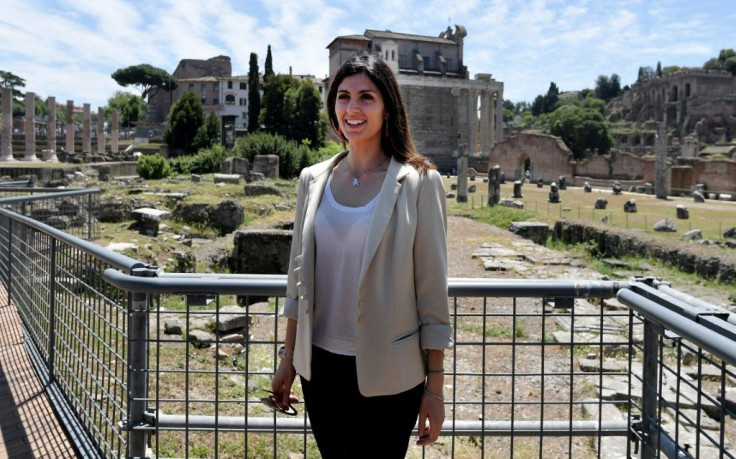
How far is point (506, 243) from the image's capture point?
1576cm

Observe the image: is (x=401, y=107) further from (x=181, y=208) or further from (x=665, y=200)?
(x=665, y=200)

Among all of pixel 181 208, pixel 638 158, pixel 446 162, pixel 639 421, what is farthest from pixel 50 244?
pixel 446 162

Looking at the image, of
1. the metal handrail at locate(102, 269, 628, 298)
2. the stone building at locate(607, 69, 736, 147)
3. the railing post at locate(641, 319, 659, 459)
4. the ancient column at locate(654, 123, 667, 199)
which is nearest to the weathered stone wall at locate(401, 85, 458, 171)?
the stone building at locate(607, 69, 736, 147)

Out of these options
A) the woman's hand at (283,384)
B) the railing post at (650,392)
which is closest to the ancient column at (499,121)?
the railing post at (650,392)

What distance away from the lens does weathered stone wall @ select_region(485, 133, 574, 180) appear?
5134 cm

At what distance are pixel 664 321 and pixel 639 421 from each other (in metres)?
0.78

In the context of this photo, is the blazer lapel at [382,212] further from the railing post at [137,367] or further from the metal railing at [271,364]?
the railing post at [137,367]

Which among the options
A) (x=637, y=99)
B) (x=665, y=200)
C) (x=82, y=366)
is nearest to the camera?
(x=82, y=366)

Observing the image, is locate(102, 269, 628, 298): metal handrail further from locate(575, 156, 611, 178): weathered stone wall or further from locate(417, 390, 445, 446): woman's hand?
locate(575, 156, 611, 178): weathered stone wall

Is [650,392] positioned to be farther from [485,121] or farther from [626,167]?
[485,121]

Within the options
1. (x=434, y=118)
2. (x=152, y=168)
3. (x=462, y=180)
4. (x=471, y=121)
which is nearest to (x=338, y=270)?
(x=152, y=168)

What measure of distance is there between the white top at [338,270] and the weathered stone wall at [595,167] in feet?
164

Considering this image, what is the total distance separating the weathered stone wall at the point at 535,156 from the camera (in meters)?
51.3

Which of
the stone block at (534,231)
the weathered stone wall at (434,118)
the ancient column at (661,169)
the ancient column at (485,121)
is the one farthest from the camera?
the ancient column at (485,121)
